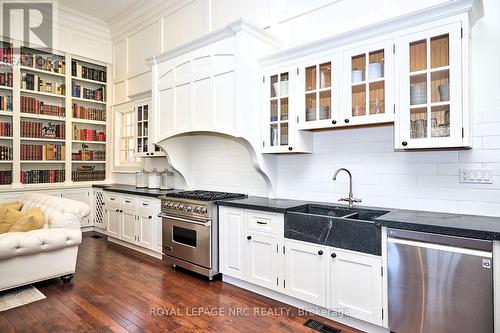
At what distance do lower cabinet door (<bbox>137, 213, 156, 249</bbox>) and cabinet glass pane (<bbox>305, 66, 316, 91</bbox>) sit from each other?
9.00 feet

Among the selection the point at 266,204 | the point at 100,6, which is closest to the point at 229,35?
the point at 266,204

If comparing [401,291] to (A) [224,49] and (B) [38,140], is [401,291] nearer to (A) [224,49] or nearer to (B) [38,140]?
(A) [224,49]

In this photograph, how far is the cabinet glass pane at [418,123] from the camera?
2.37m

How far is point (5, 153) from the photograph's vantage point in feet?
16.2

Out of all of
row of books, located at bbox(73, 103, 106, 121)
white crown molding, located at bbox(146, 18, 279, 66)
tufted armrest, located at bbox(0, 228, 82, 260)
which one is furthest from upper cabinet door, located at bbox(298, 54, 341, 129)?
row of books, located at bbox(73, 103, 106, 121)

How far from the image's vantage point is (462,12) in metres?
2.19

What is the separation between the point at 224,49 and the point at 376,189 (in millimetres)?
2166

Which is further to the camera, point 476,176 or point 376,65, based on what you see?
point 376,65

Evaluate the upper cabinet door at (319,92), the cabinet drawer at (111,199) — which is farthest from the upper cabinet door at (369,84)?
the cabinet drawer at (111,199)

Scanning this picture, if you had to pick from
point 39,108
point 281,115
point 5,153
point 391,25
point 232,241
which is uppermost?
point 391,25

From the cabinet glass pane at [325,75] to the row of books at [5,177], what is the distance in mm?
4999

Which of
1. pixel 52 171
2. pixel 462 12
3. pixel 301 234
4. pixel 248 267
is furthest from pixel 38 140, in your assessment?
pixel 462 12

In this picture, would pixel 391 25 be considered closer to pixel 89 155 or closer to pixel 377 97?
pixel 377 97

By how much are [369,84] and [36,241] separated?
3.43 m
